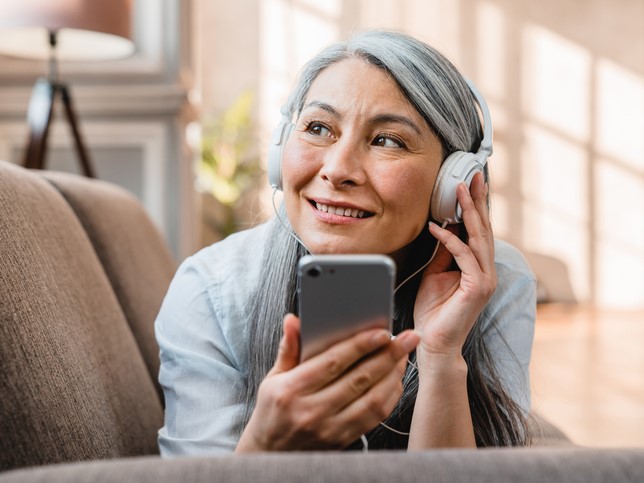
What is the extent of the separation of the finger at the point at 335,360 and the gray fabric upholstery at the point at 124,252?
2.90 ft

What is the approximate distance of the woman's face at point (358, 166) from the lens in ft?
3.12

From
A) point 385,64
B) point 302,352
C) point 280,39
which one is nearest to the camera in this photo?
point 302,352

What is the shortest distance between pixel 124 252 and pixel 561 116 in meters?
7.18

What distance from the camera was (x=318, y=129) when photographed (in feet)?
3.33

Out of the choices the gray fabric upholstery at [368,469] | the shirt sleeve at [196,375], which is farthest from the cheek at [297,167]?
the gray fabric upholstery at [368,469]

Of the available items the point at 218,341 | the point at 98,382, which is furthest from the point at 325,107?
the point at 98,382

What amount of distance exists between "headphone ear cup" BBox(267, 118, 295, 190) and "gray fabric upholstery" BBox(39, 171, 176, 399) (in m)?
A: 0.52

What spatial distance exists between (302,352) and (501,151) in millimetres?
7688

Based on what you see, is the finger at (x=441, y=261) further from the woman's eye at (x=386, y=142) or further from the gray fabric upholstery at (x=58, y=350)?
the gray fabric upholstery at (x=58, y=350)

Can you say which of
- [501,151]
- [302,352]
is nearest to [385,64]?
[302,352]

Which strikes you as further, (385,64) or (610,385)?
(610,385)

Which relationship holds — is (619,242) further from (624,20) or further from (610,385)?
(610,385)

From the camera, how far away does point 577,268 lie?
8008 mm

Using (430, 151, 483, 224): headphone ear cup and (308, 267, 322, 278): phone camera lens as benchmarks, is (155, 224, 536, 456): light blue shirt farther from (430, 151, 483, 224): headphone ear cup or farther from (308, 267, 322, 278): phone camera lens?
(308, 267, 322, 278): phone camera lens
